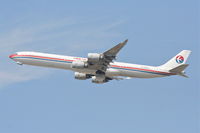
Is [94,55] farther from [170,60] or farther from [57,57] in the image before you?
[170,60]

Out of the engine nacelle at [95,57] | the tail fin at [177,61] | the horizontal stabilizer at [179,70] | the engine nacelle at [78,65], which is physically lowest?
the horizontal stabilizer at [179,70]

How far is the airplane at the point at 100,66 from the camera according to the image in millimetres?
84875

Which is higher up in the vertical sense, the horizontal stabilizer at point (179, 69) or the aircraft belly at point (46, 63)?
the aircraft belly at point (46, 63)

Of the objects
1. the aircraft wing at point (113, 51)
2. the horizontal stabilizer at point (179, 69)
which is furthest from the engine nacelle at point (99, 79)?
the horizontal stabilizer at point (179, 69)

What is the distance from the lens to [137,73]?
88438 millimetres

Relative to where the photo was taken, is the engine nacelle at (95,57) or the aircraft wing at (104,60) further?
the engine nacelle at (95,57)

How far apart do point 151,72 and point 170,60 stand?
5804mm

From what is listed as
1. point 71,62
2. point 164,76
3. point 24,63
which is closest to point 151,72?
point 164,76

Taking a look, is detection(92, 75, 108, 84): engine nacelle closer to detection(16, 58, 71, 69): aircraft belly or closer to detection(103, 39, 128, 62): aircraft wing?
detection(103, 39, 128, 62): aircraft wing

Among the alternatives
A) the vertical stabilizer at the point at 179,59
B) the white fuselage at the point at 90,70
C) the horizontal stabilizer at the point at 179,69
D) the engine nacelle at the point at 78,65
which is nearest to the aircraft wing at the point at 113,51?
the white fuselage at the point at 90,70

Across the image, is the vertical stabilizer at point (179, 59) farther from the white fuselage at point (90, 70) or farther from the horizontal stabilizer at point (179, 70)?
the horizontal stabilizer at point (179, 70)

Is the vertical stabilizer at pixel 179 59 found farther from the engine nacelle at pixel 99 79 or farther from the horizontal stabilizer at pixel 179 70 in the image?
the engine nacelle at pixel 99 79

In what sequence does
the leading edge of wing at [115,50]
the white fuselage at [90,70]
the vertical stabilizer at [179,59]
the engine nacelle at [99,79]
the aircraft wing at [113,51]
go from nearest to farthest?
the leading edge of wing at [115,50], the aircraft wing at [113,51], the white fuselage at [90,70], the engine nacelle at [99,79], the vertical stabilizer at [179,59]

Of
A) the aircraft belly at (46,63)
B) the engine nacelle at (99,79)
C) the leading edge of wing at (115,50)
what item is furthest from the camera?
the engine nacelle at (99,79)
